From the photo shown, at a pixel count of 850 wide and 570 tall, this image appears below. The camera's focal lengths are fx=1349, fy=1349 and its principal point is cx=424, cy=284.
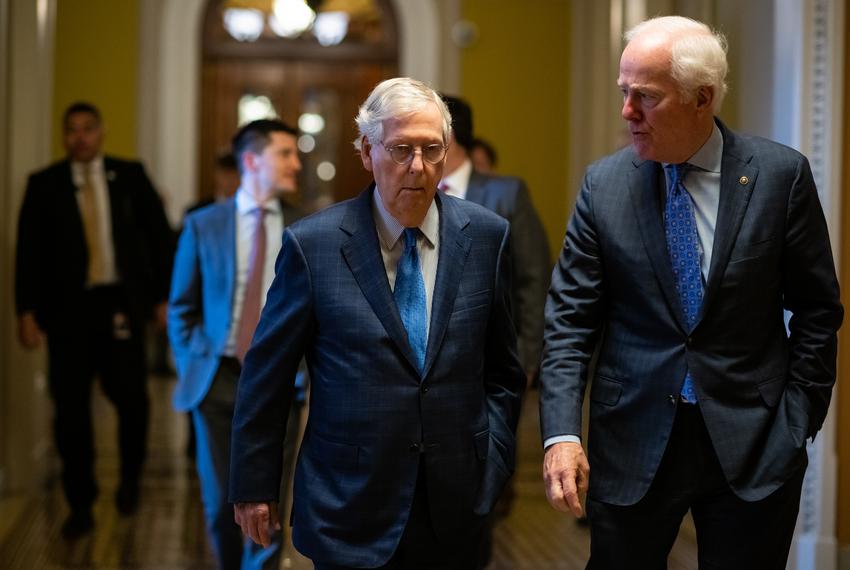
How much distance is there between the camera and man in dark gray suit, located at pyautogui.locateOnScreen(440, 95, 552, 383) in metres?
5.00

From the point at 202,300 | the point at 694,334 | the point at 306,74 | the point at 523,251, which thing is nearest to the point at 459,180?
the point at 523,251

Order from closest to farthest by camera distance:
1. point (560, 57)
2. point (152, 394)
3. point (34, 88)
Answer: point (34, 88)
point (152, 394)
point (560, 57)

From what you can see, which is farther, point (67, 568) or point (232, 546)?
point (67, 568)

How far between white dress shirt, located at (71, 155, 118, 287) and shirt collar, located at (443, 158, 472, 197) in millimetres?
2329

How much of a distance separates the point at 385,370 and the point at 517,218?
7.36 ft

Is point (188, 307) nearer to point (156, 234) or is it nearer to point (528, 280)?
point (528, 280)

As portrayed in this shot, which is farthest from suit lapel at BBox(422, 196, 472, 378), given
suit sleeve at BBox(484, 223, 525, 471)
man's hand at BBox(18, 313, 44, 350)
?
man's hand at BBox(18, 313, 44, 350)

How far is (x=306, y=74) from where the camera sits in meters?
13.3

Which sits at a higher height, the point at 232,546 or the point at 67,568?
the point at 232,546

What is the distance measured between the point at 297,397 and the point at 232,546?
1.80 feet

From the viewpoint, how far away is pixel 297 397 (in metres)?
4.64

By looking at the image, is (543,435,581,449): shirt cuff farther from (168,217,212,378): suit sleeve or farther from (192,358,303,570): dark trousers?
(168,217,212,378): suit sleeve

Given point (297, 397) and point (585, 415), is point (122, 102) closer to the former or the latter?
point (585, 415)

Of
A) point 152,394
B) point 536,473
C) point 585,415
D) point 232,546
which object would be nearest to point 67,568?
point 232,546
